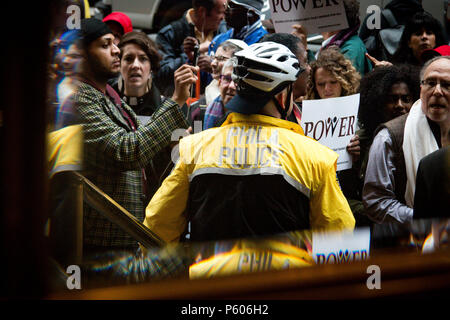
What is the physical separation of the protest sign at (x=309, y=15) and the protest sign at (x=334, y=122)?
1.92ft

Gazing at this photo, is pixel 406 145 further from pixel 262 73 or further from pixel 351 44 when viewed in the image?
pixel 351 44

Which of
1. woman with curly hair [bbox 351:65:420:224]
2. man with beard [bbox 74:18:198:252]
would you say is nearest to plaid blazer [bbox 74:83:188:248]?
man with beard [bbox 74:18:198:252]

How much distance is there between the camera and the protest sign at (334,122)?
3.57 m

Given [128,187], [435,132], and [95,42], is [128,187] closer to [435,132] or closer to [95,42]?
[95,42]

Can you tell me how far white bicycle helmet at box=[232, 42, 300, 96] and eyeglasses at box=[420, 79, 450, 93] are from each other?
0.95 meters

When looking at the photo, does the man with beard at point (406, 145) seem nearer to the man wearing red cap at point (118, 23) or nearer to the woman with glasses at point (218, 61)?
the woman with glasses at point (218, 61)

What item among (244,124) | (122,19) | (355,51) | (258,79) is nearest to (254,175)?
(244,124)

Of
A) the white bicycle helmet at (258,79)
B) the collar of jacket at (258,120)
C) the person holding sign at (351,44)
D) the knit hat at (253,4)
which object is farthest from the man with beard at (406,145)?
the knit hat at (253,4)

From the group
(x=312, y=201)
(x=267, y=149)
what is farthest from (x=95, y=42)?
(x=312, y=201)

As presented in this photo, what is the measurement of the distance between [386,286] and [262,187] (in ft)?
3.24

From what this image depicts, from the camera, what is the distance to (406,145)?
3.30 m

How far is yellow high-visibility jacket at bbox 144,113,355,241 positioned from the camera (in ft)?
7.67

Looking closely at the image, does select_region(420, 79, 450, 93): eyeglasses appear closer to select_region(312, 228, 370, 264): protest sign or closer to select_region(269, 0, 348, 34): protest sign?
select_region(269, 0, 348, 34): protest sign

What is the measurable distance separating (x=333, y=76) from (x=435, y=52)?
25.6 inches
